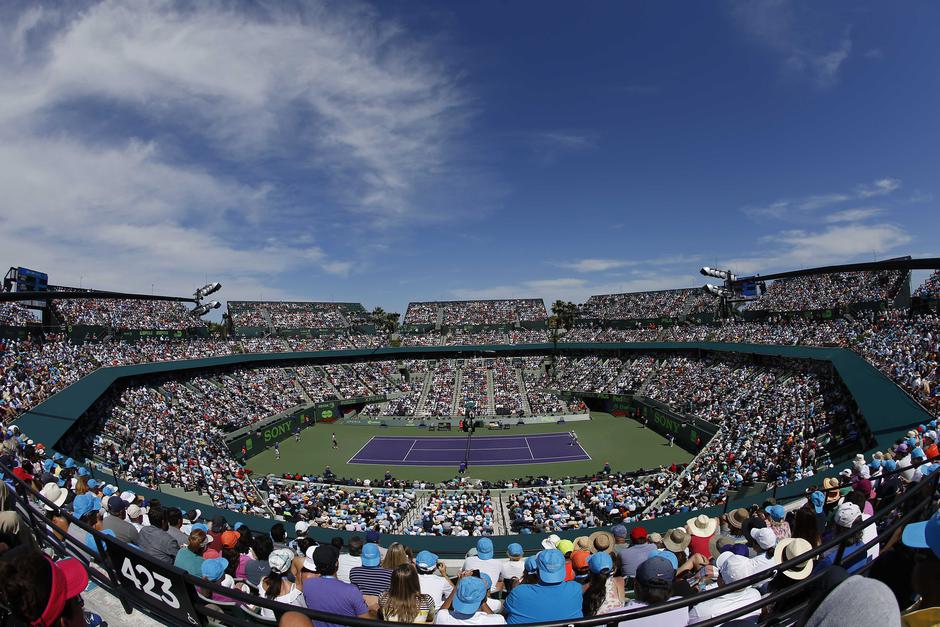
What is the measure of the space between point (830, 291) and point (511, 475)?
37.5 metres

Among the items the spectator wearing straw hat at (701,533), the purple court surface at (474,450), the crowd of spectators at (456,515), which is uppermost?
the spectator wearing straw hat at (701,533)

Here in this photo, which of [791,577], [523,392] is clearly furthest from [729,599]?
[523,392]

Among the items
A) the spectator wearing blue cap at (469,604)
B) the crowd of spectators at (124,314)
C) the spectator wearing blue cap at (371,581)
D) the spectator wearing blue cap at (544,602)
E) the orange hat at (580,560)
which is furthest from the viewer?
the crowd of spectators at (124,314)

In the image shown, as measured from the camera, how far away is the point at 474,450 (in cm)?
3588

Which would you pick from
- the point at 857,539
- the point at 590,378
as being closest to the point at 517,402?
the point at 590,378

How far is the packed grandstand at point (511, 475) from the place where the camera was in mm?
4996

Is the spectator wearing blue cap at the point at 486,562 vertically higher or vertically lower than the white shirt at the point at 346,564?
lower

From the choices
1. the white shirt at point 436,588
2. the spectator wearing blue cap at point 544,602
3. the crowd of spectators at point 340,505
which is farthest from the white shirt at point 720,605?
the crowd of spectators at point 340,505

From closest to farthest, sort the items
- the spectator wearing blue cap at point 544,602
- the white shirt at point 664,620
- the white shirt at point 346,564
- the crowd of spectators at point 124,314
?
the white shirt at point 664,620 → the spectator wearing blue cap at point 544,602 → the white shirt at point 346,564 → the crowd of spectators at point 124,314

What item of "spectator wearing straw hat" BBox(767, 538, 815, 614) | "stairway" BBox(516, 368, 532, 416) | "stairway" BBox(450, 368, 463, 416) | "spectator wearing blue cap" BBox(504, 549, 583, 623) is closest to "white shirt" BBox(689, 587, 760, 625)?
"spectator wearing straw hat" BBox(767, 538, 815, 614)

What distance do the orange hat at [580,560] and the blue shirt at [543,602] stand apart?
2.53 m

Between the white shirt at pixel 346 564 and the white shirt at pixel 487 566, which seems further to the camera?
the white shirt at pixel 487 566

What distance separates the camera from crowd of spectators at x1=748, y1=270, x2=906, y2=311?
38.4 metres

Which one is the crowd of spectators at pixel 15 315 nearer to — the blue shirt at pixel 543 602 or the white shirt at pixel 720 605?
the blue shirt at pixel 543 602
